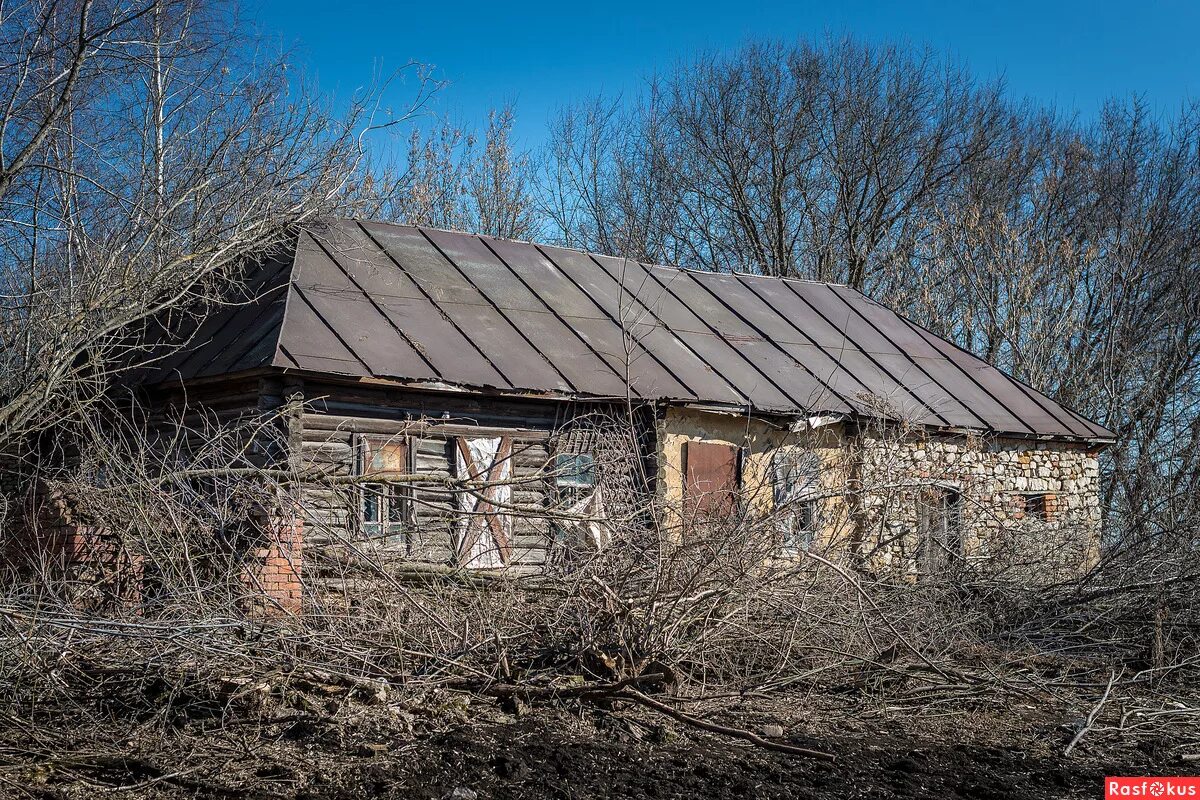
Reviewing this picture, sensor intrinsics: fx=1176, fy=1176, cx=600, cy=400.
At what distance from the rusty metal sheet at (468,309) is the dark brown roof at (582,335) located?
24 mm

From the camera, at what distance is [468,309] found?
42.3ft

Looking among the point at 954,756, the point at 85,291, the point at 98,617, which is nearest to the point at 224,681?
the point at 98,617

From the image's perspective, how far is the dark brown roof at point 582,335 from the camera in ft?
37.8

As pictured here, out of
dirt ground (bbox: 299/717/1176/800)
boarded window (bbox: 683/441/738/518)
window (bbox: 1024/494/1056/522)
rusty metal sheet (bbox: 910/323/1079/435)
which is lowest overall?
dirt ground (bbox: 299/717/1176/800)

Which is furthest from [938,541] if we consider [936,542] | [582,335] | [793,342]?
[793,342]

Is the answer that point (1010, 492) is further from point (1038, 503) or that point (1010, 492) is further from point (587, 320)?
point (587, 320)

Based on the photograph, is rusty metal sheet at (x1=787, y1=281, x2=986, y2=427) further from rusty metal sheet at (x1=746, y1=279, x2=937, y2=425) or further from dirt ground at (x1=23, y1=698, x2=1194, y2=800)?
dirt ground at (x1=23, y1=698, x2=1194, y2=800)

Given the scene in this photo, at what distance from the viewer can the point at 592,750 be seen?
19.6 feet

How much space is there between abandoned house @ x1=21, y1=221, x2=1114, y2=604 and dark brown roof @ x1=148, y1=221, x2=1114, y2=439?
4 cm

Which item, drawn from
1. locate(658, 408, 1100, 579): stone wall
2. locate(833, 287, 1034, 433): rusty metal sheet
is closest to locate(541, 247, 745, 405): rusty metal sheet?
locate(658, 408, 1100, 579): stone wall

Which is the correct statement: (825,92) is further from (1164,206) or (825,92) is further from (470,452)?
(470,452)

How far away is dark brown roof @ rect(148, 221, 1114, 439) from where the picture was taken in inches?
453

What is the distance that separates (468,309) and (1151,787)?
876 centimetres

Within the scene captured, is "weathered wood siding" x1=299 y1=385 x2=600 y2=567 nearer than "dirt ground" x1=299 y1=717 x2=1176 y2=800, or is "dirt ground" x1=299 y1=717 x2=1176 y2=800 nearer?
"dirt ground" x1=299 y1=717 x2=1176 y2=800
